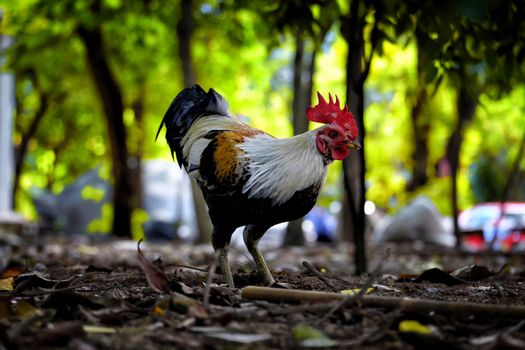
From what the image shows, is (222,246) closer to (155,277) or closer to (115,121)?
(155,277)

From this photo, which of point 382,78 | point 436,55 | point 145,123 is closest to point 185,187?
point 145,123

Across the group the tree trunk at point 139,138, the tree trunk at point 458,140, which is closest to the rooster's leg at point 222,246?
the tree trunk at point 458,140

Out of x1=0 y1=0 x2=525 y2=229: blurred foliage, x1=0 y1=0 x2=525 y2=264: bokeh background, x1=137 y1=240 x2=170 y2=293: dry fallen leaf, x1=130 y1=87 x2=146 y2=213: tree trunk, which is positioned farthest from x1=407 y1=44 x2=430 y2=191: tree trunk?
x1=137 y1=240 x2=170 y2=293: dry fallen leaf

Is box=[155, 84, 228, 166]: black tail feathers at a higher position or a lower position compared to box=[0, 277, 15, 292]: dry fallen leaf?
higher

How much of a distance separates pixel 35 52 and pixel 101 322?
1111 centimetres

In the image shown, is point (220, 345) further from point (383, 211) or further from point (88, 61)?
point (383, 211)

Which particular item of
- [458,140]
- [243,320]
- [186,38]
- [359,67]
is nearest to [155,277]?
[243,320]

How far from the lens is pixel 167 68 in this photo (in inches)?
698

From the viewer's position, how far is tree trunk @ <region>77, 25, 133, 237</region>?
14.1m

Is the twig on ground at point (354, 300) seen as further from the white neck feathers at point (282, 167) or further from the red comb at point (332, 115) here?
the red comb at point (332, 115)

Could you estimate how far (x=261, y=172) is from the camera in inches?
157

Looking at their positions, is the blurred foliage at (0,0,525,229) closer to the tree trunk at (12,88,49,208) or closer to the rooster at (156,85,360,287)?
the tree trunk at (12,88,49,208)

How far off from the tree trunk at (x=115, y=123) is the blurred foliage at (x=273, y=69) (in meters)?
0.40

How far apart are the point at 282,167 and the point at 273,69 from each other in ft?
47.2
